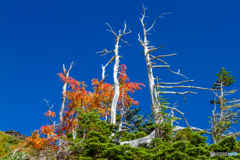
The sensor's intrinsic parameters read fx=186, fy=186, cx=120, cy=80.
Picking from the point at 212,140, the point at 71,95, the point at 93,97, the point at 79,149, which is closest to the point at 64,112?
the point at 71,95

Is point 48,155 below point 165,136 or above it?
below

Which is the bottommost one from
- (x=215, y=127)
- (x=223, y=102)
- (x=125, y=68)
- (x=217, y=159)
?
(x=217, y=159)

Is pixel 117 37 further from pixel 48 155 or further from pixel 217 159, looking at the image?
pixel 217 159

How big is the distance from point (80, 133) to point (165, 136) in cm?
381

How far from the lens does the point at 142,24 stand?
13.5m

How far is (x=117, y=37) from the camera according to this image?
50.4 feet

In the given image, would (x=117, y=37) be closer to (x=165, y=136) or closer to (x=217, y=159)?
(x=165, y=136)

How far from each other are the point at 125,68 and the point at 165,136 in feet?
25.5

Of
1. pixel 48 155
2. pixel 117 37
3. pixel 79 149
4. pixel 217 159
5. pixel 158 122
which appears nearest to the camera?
pixel 217 159

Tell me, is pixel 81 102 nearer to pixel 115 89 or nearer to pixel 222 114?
pixel 115 89

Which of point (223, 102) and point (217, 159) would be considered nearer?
point (217, 159)

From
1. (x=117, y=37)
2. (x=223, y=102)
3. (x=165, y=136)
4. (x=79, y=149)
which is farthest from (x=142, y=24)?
(x=79, y=149)

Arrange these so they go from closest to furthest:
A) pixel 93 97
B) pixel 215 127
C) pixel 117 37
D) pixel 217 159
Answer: pixel 217 159 → pixel 215 127 → pixel 93 97 → pixel 117 37

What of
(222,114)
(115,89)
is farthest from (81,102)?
(222,114)
